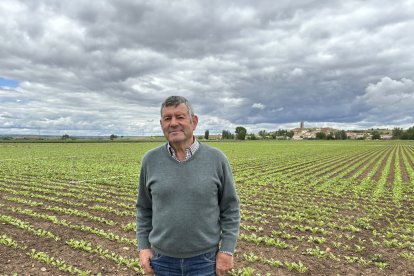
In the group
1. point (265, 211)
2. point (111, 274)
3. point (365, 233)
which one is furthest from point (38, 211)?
point (365, 233)

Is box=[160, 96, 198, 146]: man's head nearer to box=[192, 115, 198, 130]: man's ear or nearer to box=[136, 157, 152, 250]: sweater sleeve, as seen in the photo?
box=[192, 115, 198, 130]: man's ear

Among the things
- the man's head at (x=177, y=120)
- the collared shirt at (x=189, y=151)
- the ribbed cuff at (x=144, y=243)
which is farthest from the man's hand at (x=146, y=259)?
the man's head at (x=177, y=120)

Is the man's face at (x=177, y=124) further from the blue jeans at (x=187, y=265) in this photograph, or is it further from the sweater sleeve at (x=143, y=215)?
the blue jeans at (x=187, y=265)

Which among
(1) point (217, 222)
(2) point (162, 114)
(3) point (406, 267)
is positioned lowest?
(3) point (406, 267)

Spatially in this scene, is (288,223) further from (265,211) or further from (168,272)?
(168,272)

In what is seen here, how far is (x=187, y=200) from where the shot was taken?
2441 mm

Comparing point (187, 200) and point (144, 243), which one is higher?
point (187, 200)

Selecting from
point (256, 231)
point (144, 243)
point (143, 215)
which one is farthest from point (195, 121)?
point (256, 231)

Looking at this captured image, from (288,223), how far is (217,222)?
6201 mm

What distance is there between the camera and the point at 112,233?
720 cm

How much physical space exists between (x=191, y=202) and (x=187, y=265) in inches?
20.5

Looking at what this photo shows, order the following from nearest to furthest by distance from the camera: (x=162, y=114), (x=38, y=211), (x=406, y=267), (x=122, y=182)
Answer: (x=162, y=114) < (x=406, y=267) < (x=38, y=211) < (x=122, y=182)

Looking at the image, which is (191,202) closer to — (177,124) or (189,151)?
(189,151)

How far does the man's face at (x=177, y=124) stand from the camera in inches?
97.2
